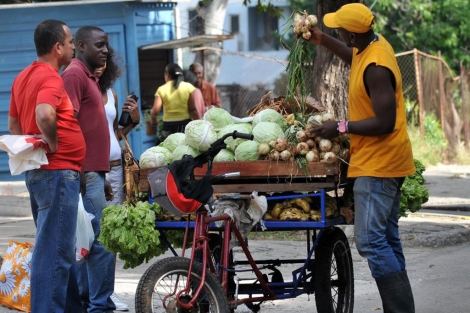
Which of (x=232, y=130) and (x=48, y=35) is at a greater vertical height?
(x=48, y=35)

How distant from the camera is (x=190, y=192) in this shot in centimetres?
529

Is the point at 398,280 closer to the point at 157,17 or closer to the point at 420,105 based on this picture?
the point at 157,17

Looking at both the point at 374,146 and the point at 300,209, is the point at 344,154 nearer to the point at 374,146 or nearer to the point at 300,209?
the point at 374,146

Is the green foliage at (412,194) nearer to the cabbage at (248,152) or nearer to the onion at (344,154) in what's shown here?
the onion at (344,154)

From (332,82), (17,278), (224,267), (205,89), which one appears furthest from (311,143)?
(205,89)

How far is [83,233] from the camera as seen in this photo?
6.12 metres

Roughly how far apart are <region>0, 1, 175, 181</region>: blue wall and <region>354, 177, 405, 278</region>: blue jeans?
963 cm

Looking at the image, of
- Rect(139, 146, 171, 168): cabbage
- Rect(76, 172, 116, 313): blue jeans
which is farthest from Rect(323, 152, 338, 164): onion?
Rect(76, 172, 116, 313): blue jeans

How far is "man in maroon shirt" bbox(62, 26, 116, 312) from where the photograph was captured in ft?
20.4

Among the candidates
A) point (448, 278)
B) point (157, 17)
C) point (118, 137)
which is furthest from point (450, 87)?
point (118, 137)

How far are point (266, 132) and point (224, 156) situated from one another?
0.34 meters

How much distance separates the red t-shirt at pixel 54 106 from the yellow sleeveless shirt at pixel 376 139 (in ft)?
5.71

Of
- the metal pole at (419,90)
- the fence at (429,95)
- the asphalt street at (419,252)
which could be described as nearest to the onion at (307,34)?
the asphalt street at (419,252)

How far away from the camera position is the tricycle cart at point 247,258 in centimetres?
530
